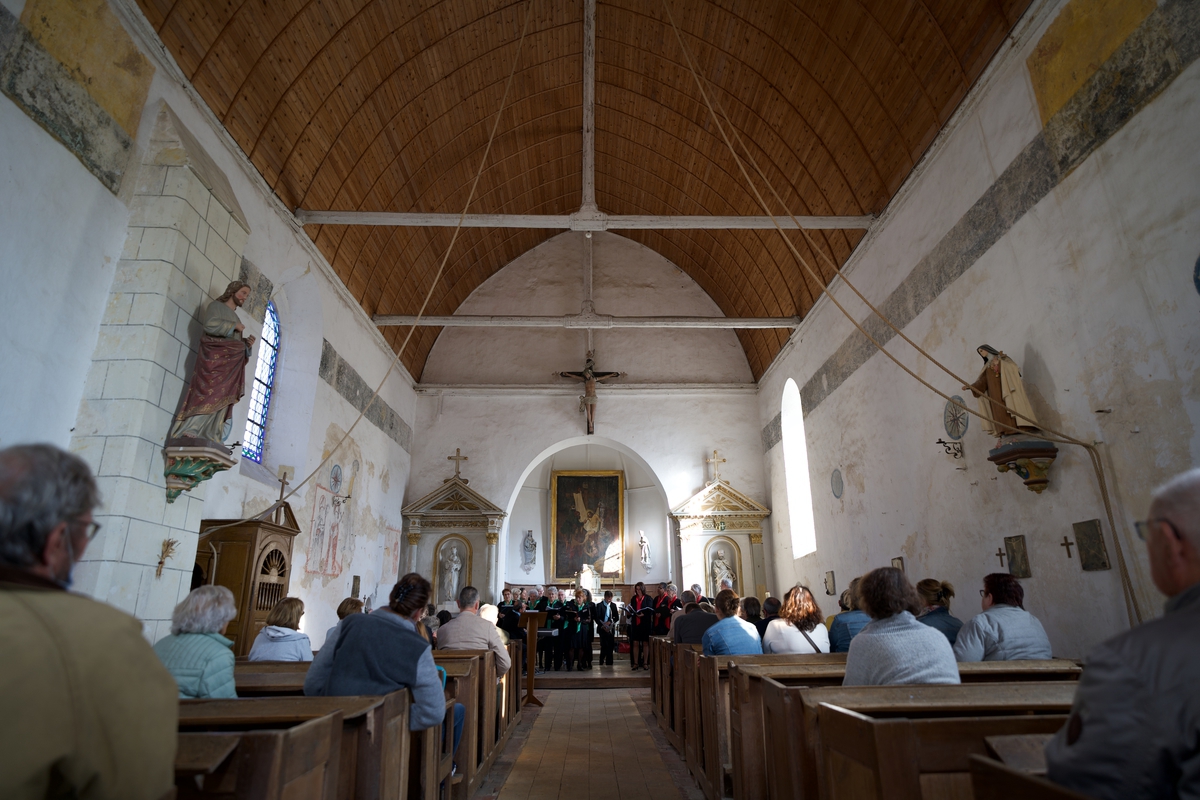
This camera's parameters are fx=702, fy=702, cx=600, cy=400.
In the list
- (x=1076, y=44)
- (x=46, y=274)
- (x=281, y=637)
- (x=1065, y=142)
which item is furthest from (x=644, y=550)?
(x=46, y=274)

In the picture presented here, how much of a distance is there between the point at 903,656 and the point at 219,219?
603cm

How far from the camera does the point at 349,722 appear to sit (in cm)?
257

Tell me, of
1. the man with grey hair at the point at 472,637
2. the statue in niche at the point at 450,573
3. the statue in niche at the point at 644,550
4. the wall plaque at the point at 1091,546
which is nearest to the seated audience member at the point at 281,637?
the man with grey hair at the point at 472,637

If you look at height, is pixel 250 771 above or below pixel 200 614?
below

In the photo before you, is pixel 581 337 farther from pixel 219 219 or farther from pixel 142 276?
pixel 142 276

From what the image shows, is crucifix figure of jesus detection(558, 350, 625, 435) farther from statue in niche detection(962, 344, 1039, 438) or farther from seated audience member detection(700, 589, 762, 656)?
seated audience member detection(700, 589, 762, 656)

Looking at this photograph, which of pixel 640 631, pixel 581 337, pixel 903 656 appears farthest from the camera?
pixel 581 337

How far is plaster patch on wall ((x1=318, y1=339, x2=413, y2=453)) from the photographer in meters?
9.68

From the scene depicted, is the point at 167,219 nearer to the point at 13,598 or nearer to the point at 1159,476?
the point at 13,598

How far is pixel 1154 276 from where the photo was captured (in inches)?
175

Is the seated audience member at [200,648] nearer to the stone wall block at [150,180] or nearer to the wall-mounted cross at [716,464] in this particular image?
the stone wall block at [150,180]

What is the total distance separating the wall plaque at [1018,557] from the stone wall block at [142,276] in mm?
7105

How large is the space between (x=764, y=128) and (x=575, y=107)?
10.9 ft

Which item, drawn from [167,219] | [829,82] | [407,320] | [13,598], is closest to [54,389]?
[167,219]
